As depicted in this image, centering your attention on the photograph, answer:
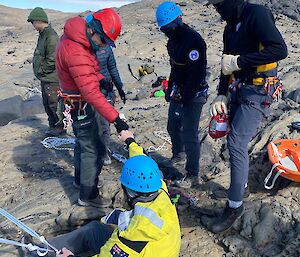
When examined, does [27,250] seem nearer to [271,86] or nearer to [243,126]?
[243,126]

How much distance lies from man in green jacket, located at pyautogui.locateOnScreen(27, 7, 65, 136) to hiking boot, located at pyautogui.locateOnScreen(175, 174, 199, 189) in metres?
2.73

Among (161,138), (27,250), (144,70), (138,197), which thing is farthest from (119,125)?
(144,70)

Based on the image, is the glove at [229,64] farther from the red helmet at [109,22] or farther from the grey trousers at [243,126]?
the red helmet at [109,22]

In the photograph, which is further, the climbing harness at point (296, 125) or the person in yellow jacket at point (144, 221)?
the climbing harness at point (296, 125)

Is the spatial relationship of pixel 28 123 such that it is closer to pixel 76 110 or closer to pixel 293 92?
pixel 76 110

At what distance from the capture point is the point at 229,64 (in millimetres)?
3750

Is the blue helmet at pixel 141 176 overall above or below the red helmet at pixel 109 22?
below

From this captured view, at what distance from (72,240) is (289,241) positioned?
79.9 inches

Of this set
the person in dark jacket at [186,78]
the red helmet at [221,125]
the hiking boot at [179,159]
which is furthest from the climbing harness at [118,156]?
the red helmet at [221,125]

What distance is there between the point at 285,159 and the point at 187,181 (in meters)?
1.20

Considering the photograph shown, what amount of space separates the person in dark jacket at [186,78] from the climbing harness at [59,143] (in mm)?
2285

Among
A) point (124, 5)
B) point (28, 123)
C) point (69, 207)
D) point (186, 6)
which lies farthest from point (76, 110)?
point (124, 5)

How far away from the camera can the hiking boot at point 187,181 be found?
506 centimetres

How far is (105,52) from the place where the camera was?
6129 mm
